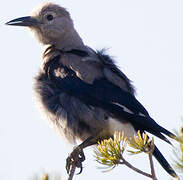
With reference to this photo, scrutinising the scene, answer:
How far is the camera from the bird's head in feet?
17.0

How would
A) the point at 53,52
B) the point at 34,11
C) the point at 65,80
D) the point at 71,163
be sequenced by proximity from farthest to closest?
the point at 34,11, the point at 53,52, the point at 65,80, the point at 71,163

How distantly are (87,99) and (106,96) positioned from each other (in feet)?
0.66

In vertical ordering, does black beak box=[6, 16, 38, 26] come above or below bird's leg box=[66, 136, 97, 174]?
above

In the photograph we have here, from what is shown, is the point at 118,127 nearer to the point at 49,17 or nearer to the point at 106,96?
the point at 106,96

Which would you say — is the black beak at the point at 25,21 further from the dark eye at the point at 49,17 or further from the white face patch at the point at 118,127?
the white face patch at the point at 118,127

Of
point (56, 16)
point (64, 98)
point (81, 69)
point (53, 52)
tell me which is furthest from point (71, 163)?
point (56, 16)

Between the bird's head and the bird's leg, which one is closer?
the bird's leg

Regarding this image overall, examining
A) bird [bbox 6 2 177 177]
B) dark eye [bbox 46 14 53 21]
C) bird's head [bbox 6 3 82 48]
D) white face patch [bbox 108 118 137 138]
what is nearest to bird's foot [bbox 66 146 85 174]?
bird [bbox 6 2 177 177]

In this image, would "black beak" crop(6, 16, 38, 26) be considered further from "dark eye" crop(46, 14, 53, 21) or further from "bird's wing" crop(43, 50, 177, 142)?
"bird's wing" crop(43, 50, 177, 142)

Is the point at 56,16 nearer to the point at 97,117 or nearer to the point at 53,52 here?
the point at 53,52

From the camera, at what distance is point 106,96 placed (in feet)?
14.4

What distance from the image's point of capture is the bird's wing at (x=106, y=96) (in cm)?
425

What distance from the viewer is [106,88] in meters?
4.43

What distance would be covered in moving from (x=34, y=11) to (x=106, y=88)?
5.01 ft
